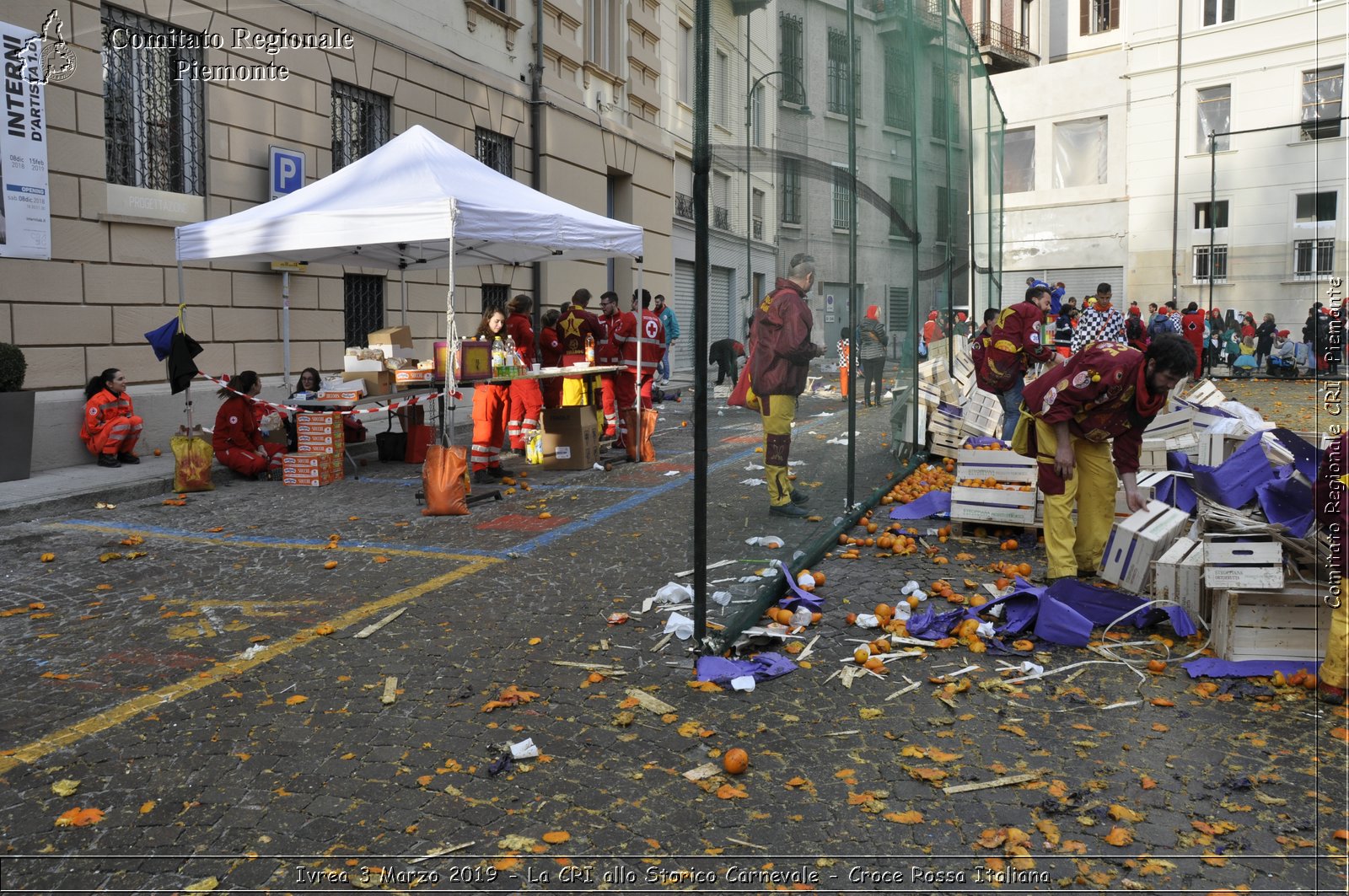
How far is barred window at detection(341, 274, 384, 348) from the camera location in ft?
47.0

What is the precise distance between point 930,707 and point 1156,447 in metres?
5.25

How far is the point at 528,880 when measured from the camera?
2.87 meters

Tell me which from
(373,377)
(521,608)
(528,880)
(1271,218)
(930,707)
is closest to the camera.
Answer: (528,880)

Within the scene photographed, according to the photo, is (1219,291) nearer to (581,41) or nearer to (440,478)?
(581,41)

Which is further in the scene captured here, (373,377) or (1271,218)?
(1271,218)

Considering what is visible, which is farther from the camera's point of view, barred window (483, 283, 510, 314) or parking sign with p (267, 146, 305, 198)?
barred window (483, 283, 510, 314)

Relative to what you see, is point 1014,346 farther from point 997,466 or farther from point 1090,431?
point 1090,431

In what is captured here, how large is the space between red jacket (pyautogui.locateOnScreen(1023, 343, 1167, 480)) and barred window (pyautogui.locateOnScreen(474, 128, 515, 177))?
1315cm

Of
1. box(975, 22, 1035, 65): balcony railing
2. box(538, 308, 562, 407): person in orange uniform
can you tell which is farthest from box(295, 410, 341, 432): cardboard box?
box(975, 22, 1035, 65): balcony railing

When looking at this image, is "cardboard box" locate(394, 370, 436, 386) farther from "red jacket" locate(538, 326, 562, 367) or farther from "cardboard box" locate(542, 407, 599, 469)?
"red jacket" locate(538, 326, 562, 367)

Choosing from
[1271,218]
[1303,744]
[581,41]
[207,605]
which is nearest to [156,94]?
[207,605]

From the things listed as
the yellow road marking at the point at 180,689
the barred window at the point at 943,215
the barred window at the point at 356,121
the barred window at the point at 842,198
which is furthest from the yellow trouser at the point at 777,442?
the barred window at the point at 356,121

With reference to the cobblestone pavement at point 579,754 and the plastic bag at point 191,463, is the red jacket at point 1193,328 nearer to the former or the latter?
the cobblestone pavement at point 579,754

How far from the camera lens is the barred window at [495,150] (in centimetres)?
1716
